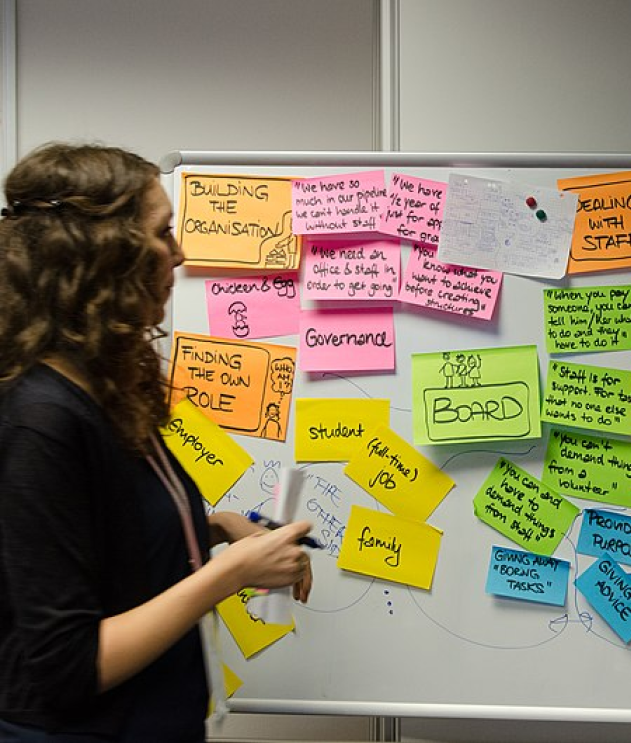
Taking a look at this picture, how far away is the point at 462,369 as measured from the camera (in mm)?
1625

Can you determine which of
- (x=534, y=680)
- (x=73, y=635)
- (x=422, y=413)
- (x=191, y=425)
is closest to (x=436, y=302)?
(x=422, y=413)

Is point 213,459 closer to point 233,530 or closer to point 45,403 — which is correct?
point 233,530

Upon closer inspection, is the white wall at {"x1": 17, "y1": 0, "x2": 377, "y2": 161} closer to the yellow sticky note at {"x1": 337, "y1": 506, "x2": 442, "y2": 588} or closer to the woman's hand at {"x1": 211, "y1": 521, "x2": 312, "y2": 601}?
the yellow sticky note at {"x1": 337, "y1": 506, "x2": 442, "y2": 588}

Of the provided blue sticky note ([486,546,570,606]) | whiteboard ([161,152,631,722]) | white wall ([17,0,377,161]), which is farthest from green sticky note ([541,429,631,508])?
white wall ([17,0,377,161])

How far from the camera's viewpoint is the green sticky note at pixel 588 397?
63.1 inches

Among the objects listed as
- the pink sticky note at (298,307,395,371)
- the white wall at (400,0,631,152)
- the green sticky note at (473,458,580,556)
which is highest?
the white wall at (400,0,631,152)

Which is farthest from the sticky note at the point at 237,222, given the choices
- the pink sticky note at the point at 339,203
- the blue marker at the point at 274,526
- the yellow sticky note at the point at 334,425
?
the blue marker at the point at 274,526

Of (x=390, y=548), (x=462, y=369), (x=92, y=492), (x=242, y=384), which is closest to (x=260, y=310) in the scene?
(x=242, y=384)

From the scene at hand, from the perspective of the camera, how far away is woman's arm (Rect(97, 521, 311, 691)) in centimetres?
99

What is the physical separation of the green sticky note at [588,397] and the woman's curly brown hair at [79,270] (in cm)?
81

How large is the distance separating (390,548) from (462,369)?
0.34m

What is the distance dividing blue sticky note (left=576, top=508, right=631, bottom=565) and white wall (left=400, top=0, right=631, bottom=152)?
0.69 metres

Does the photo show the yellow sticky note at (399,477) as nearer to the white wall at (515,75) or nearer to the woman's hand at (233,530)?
the woman's hand at (233,530)

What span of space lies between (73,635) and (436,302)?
910mm
